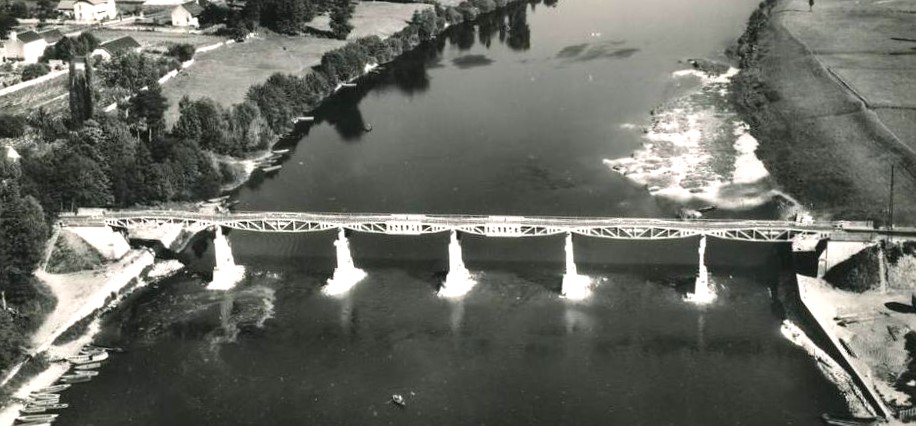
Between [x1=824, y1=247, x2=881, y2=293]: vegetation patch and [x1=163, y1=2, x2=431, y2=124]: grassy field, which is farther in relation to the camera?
[x1=163, y1=2, x2=431, y2=124]: grassy field

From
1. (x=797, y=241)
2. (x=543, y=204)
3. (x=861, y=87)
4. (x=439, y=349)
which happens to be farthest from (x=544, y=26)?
(x=439, y=349)

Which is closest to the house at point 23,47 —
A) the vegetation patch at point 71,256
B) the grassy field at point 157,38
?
the grassy field at point 157,38

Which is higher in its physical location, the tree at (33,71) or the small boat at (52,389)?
the tree at (33,71)

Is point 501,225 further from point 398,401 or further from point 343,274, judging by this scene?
point 398,401

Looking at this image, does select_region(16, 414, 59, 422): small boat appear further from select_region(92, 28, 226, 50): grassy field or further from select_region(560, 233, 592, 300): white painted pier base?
select_region(92, 28, 226, 50): grassy field

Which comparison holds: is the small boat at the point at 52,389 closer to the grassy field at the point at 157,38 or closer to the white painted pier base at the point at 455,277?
the white painted pier base at the point at 455,277

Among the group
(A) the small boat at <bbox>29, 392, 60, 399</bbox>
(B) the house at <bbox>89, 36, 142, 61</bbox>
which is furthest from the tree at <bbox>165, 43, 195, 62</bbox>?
(A) the small boat at <bbox>29, 392, 60, 399</bbox>

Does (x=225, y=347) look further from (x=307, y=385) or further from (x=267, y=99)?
(x=267, y=99)

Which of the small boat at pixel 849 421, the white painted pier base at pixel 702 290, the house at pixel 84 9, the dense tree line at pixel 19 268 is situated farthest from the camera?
the house at pixel 84 9
